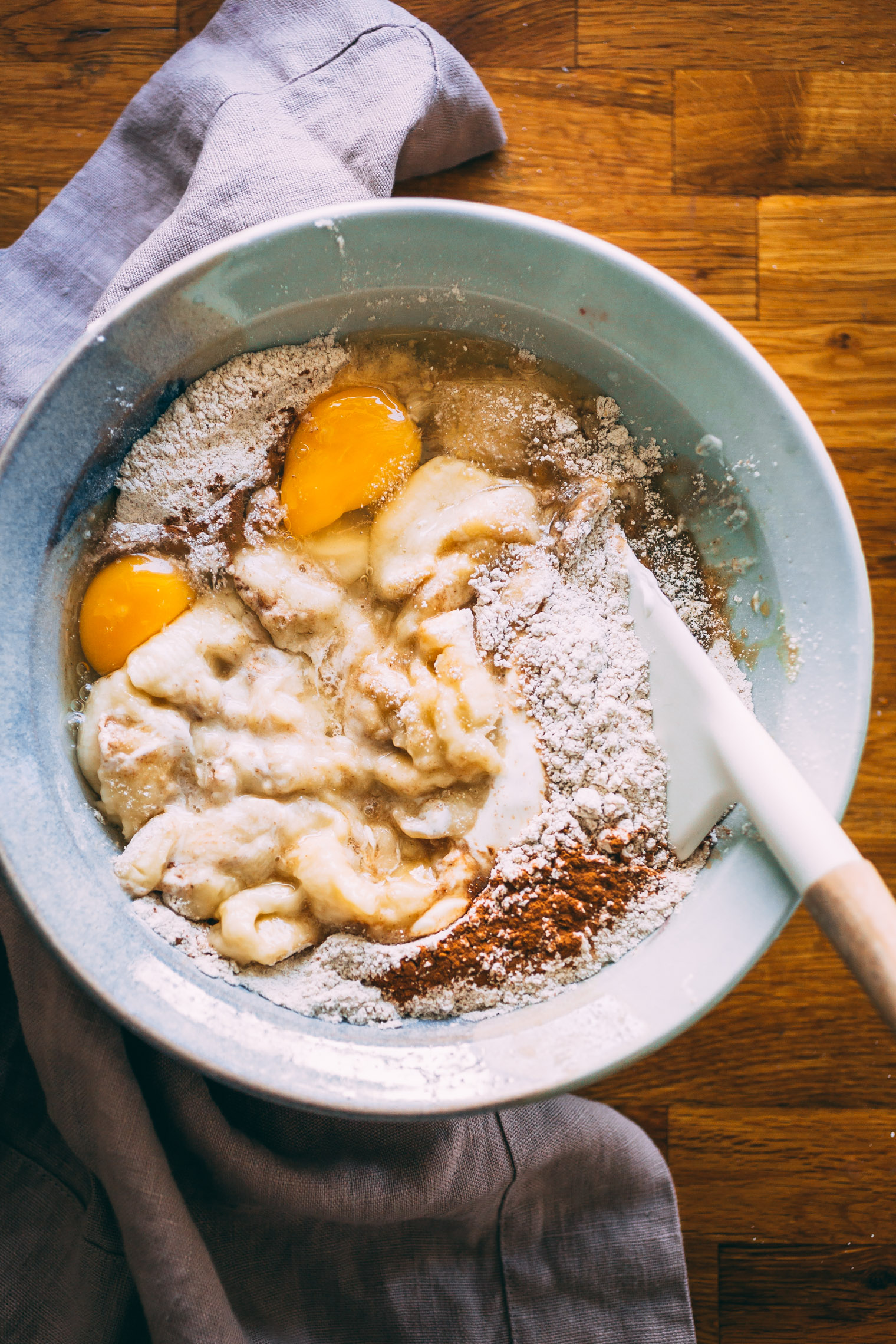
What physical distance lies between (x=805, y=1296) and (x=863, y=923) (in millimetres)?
734

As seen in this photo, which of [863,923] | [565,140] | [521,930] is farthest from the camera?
[565,140]

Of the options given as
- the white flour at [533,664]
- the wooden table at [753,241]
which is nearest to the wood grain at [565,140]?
the wooden table at [753,241]

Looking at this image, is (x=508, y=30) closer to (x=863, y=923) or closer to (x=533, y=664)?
(x=533, y=664)

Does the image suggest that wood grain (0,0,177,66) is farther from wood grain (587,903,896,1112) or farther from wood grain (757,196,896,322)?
wood grain (587,903,896,1112)

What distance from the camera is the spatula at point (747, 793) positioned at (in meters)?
0.82

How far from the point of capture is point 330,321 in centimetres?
103

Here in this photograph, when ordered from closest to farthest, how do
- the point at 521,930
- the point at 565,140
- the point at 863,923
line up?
the point at 863,923, the point at 521,930, the point at 565,140

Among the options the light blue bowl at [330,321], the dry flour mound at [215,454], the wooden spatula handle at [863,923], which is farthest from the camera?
the dry flour mound at [215,454]

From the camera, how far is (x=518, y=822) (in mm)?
1012

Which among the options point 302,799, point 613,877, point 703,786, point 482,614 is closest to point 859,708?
point 703,786

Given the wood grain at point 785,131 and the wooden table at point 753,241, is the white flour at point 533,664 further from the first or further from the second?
the wood grain at point 785,131

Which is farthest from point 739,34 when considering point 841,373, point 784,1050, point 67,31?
point 784,1050

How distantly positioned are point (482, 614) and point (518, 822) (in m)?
0.24

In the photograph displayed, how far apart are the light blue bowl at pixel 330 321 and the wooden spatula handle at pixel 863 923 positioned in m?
0.09
